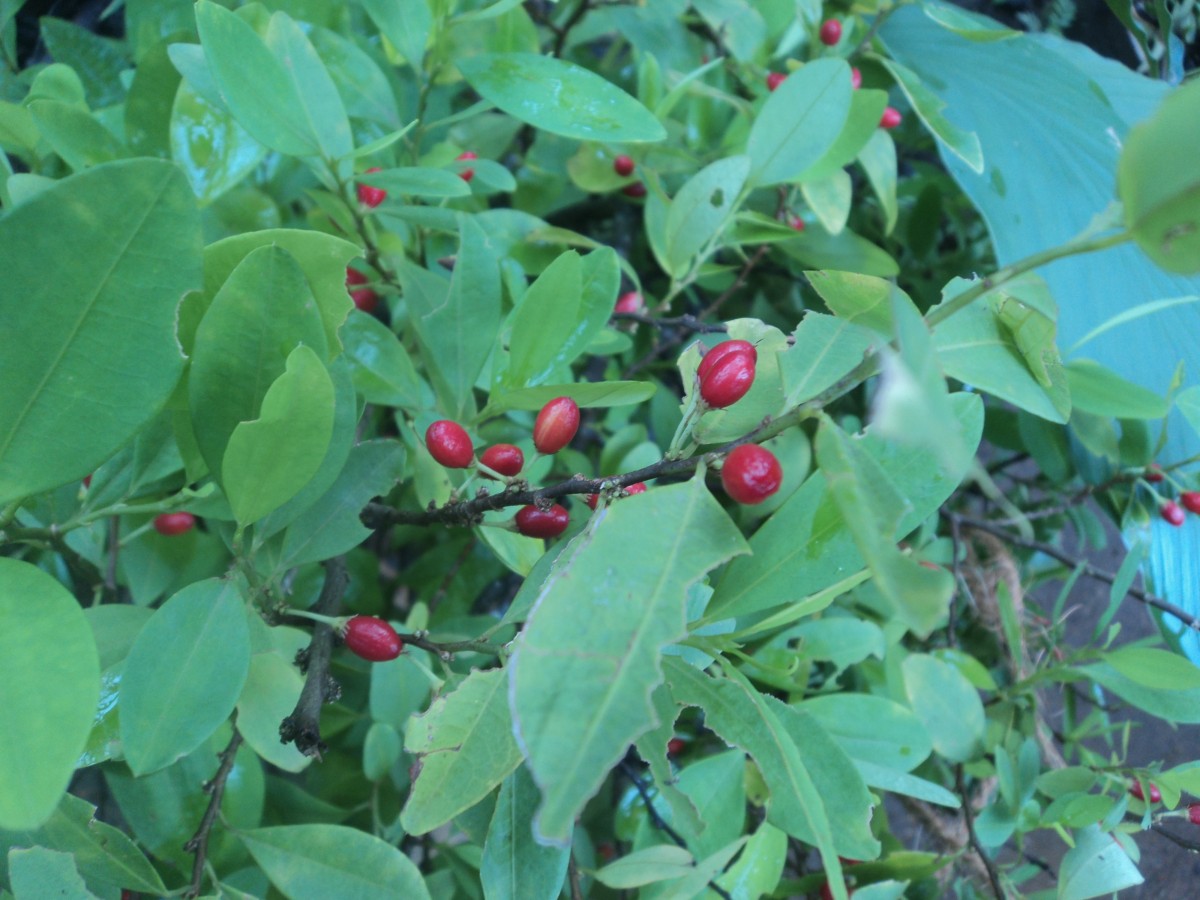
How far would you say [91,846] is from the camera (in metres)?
0.51

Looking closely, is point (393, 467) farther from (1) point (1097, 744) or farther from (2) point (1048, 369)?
(1) point (1097, 744)

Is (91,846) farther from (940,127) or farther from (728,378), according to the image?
(940,127)

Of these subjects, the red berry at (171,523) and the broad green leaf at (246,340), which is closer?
the broad green leaf at (246,340)

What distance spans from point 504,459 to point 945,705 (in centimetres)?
56

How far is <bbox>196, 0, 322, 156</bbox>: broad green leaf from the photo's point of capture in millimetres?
474

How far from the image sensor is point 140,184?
338 millimetres

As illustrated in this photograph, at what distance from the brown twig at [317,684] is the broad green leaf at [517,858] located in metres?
0.12

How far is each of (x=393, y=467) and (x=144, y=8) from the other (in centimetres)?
56

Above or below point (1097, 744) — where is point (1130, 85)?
above

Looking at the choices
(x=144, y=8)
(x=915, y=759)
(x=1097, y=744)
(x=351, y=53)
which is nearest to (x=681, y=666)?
(x=915, y=759)

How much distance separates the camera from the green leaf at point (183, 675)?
15.5 inches

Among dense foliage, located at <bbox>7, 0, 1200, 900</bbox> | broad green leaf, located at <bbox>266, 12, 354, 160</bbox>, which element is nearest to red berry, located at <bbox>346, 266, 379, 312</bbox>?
dense foliage, located at <bbox>7, 0, 1200, 900</bbox>

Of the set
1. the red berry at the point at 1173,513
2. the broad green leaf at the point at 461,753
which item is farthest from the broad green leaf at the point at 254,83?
the red berry at the point at 1173,513

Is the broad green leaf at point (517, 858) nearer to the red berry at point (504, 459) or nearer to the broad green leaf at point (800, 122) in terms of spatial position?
the red berry at point (504, 459)
